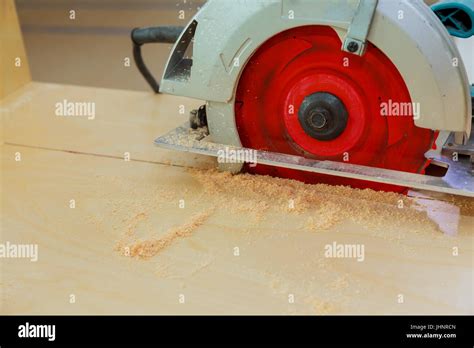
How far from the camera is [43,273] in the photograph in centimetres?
118

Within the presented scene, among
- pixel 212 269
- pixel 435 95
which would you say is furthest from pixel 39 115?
pixel 435 95

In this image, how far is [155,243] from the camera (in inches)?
49.3

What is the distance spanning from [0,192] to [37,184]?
10 cm

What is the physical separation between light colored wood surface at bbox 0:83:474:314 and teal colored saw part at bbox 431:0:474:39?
0.41m

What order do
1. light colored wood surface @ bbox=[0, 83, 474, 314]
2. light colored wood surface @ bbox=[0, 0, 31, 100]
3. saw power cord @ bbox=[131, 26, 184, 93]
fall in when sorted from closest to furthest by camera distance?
light colored wood surface @ bbox=[0, 83, 474, 314], saw power cord @ bbox=[131, 26, 184, 93], light colored wood surface @ bbox=[0, 0, 31, 100]

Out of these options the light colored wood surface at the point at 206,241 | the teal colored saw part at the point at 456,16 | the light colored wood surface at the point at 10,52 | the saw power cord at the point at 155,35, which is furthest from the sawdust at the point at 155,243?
the light colored wood surface at the point at 10,52

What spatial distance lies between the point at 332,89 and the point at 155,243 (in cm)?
55

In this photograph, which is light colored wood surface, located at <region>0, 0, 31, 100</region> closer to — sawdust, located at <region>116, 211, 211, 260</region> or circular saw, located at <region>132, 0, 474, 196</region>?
circular saw, located at <region>132, 0, 474, 196</region>

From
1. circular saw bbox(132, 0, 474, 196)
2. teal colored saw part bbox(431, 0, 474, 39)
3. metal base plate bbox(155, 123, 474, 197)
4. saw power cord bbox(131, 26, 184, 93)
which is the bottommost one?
metal base plate bbox(155, 123, 474, 197)

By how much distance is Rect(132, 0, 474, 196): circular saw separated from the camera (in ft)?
3.94

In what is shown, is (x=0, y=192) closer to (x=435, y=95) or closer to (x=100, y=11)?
(x=435, y=95)

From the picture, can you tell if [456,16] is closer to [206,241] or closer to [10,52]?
[206,241]

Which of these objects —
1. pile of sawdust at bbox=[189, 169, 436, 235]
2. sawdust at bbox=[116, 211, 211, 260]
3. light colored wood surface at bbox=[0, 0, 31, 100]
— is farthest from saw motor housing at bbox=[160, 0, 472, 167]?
light colored wood surface at bbox=[0, 0, 31, 100]

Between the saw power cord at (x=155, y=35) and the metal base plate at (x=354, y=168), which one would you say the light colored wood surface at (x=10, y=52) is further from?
the metal base plate at (x=354, y=168)
